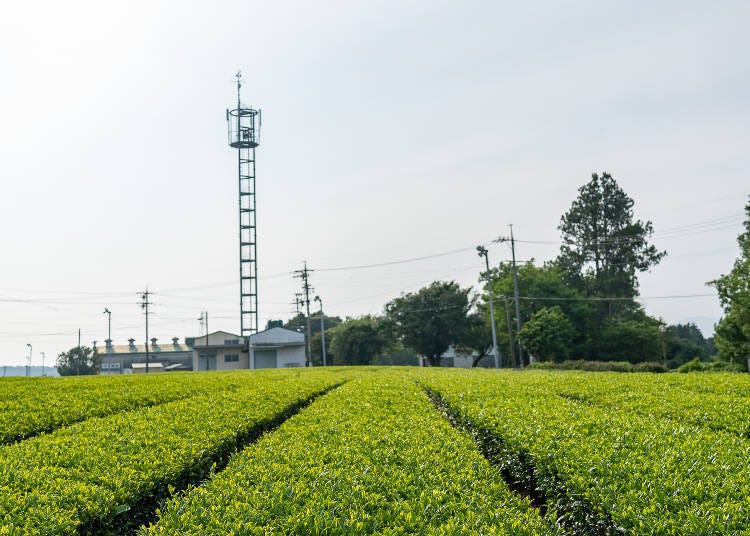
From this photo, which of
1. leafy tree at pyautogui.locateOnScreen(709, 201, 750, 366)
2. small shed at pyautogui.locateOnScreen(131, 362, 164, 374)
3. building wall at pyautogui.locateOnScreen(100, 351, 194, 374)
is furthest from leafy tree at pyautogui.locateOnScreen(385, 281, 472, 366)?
building wall at pyautogui.locateOnScreen(100, 351, 194, 374)

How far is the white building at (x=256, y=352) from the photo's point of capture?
5884 cm

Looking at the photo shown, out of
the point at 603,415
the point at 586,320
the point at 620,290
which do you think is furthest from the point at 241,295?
the point at 603,415

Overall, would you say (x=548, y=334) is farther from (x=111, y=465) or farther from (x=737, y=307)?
(x=111, y=465)

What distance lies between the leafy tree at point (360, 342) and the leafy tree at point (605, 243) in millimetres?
21625

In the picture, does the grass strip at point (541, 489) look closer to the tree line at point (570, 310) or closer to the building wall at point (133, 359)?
the tree line at point (570, 310)

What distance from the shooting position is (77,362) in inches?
2958

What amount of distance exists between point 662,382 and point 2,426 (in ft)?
58.3

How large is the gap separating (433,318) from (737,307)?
30094 mm

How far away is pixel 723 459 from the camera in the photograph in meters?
6.59

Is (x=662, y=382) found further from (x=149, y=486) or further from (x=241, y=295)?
(x=241, y=295)

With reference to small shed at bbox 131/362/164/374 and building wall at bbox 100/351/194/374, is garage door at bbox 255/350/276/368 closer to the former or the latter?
small shed at bbox 131/362/164/374

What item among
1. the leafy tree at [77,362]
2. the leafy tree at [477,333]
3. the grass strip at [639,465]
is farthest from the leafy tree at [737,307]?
the leafy tree at [77,362]

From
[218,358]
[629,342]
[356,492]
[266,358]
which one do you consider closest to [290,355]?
[266,358]

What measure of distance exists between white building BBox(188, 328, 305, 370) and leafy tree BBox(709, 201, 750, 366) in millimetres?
38338
